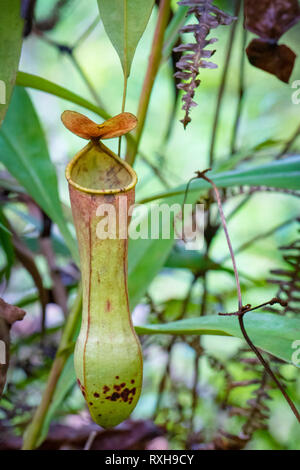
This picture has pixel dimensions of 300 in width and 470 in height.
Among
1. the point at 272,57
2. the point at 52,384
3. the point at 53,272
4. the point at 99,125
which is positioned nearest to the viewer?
the point at 99,125

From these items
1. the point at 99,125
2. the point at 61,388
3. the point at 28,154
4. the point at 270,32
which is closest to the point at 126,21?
the point at 99,125

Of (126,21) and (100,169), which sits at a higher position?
(126,21)

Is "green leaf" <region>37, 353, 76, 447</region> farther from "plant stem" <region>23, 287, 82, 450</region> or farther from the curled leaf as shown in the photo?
the curled leaf

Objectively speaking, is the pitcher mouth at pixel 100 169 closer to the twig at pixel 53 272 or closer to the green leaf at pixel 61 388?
the green leaf at pixel 61 388

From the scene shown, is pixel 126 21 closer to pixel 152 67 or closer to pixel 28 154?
pixel 152 67

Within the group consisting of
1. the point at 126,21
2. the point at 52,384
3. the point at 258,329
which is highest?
the point at 126,21

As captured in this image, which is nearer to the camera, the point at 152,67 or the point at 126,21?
the point at 126,21

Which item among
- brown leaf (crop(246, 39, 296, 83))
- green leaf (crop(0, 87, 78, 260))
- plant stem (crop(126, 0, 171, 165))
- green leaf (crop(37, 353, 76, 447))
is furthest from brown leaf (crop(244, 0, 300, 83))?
green leaf (crop(37, 353, 76, 447))
